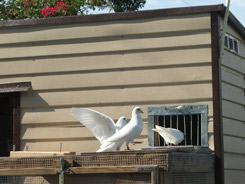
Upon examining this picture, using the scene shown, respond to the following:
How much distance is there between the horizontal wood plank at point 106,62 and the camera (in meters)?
8.96

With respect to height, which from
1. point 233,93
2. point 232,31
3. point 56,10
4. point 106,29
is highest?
point 56,10

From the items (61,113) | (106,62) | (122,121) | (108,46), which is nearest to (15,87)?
(61,113)

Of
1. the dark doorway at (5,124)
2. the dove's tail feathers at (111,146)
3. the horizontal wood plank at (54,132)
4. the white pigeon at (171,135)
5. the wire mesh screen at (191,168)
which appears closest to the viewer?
the wire mesh screen at (191,168)

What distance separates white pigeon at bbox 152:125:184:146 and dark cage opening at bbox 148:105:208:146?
463 mm

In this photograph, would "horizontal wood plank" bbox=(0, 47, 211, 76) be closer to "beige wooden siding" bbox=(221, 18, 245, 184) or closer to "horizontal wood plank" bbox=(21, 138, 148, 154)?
Answer: "beige wooden siding" bbox=(221, 18, 245, 184)

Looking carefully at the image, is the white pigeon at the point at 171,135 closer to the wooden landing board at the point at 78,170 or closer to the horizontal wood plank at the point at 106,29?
the wooden landing board at the point at 78,170

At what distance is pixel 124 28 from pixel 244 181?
312cm

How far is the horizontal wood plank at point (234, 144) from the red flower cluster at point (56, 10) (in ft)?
27.8

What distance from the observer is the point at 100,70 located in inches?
368

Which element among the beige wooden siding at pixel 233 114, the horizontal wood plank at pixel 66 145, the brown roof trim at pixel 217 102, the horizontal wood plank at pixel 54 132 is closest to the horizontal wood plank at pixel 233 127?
the beige wooden siding at pixel 233 114

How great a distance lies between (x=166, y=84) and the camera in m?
9.02

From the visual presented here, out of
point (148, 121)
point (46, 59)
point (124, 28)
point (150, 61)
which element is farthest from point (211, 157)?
point (46, 59)

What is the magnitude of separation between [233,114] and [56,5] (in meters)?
9.17

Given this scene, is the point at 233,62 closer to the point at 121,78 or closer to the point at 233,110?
the point at 233,110
